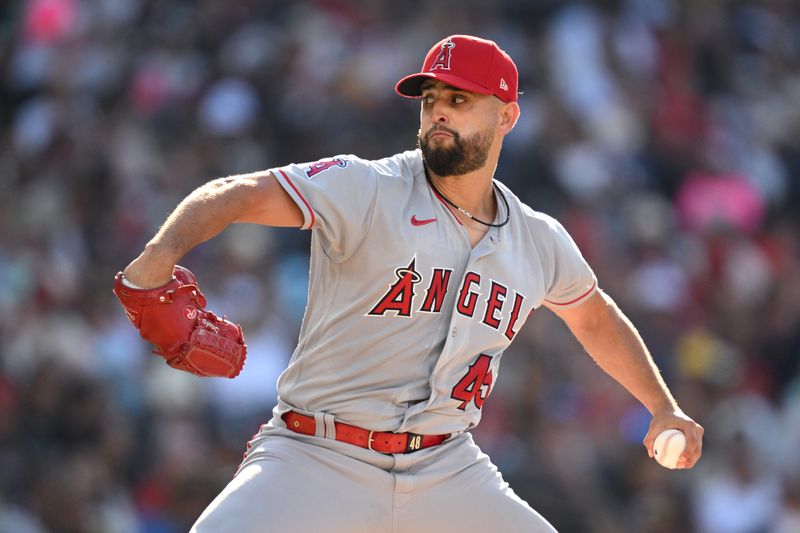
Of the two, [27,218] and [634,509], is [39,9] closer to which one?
[27,218]

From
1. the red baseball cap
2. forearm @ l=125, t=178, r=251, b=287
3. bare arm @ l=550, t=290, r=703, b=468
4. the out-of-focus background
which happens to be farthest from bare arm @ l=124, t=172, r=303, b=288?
the out-of-focus background

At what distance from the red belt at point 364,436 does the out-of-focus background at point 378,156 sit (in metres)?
3.60

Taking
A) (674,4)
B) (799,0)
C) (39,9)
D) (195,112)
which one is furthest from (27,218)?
(799,0)

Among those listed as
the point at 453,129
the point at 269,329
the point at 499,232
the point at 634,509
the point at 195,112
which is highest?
the point at 453,129

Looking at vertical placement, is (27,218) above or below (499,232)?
below

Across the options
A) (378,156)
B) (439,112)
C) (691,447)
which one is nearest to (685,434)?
(691,447)

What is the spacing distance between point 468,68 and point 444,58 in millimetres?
91

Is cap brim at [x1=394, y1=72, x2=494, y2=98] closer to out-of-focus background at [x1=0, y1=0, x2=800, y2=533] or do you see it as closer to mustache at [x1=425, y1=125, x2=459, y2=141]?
mustache at [x1=425, y1=125, x2=459, y2=141]

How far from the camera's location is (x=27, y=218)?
9617mm

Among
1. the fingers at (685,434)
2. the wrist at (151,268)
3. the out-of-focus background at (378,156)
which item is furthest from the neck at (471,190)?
the out-of-focus background at (378,156)

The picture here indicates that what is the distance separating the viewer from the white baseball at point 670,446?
457cm

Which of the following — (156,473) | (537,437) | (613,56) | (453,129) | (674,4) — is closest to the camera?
(453,129)

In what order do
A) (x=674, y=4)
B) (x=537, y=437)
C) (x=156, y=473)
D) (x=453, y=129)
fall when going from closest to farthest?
1. (x=453, y=129)
2. (x=156, y=473)
3. (x=537, y=437)
4. (x=674, y=4)

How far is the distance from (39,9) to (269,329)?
13.4 feet
